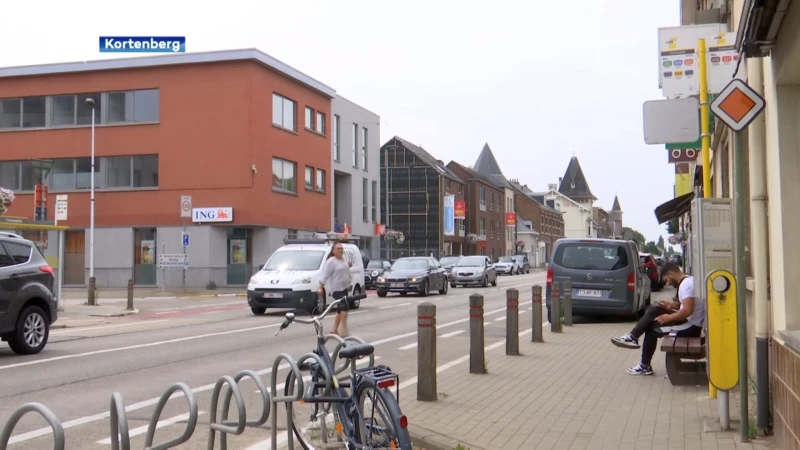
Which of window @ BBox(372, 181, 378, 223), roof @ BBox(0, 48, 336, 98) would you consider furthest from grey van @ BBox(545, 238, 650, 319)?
window @ BBox(372, 181, 378, 223)

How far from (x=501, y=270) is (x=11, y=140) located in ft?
126

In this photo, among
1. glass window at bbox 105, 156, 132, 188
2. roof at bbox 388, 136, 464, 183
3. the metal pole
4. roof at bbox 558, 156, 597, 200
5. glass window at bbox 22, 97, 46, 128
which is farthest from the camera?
roof at bbox 558, 156, 597, 200

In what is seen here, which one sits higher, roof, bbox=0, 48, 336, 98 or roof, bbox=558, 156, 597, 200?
roof, bbox=558, 156, 597, 200

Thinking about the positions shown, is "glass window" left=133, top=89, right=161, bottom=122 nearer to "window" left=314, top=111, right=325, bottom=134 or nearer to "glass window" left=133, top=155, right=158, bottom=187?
"glass window" left=133, top=155, right=158, bottom=187

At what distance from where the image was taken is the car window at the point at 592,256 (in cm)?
1920

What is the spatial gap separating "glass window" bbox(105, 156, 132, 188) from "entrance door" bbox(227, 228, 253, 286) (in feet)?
19.9

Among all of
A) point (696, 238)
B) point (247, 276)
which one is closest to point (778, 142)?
point (696, 238)

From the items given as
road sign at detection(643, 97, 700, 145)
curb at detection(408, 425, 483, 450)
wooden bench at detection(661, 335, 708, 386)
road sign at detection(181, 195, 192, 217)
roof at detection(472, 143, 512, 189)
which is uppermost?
roof at detection(472, 143, 512, 189)

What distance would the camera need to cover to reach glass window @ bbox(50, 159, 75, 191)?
43250 mm

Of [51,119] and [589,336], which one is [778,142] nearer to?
[589,336]

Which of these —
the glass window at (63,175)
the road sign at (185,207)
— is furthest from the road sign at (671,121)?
the glass window at (63,175)

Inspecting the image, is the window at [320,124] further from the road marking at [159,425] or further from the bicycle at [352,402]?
the bicycle at [352,402]

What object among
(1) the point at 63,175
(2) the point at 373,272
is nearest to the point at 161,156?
(1) the point at 63,175

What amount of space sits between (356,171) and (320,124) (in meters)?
7.57
